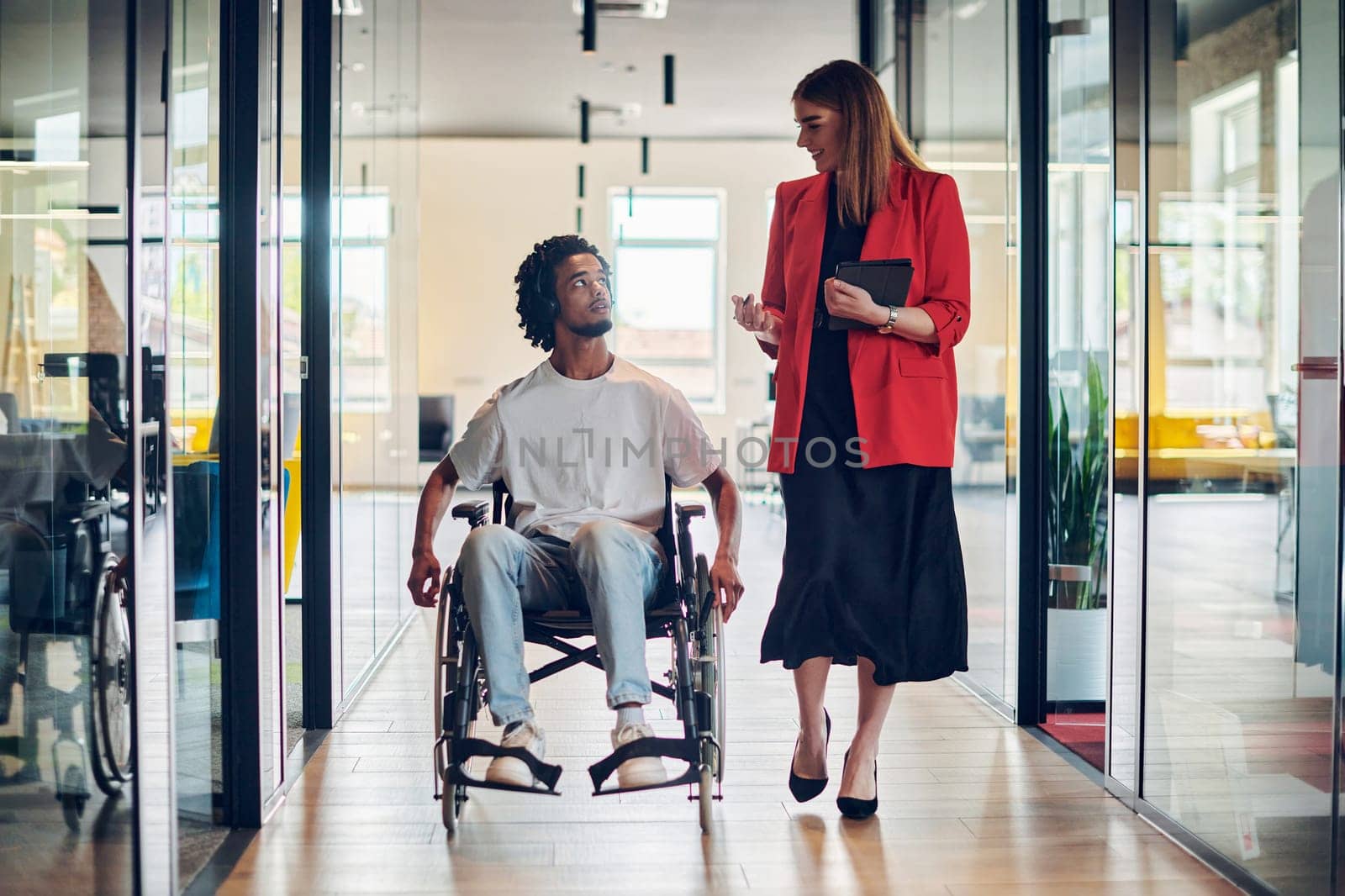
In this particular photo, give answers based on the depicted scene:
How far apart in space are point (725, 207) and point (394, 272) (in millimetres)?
7271

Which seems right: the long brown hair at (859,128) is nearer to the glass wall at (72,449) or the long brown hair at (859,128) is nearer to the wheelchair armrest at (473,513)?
the wheelchair armrest at (473,513)

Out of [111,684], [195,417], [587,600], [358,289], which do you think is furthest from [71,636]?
[358,289]

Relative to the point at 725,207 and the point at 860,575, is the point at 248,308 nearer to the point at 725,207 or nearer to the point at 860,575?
the point at 860,575

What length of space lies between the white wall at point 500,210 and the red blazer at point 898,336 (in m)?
8.82

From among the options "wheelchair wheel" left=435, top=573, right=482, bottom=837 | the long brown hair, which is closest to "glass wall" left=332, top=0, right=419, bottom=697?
"wheelchair wheel" left=435, top=573, right=482, bottom=837

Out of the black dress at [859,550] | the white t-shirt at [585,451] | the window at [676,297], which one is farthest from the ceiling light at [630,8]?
the window at [676,297]

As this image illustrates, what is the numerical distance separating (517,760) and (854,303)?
101cm

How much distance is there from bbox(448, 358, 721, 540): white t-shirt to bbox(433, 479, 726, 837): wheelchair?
94 millimetres

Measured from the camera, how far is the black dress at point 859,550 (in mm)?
2350

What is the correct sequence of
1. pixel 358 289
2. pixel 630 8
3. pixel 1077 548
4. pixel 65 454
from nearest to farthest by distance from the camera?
pixel 65 454 < pixel 1077 548 < pixel 358 289 < pixel 630 8

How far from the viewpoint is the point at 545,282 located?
2.63m

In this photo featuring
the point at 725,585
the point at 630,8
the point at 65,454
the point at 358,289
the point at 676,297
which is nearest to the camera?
the point at 65,454

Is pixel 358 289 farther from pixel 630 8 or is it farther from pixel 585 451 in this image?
pixel 630 8

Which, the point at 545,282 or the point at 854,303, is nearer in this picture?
the point at 854,303
